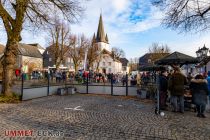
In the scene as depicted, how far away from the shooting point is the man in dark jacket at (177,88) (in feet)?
31.5

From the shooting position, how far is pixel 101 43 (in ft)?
305

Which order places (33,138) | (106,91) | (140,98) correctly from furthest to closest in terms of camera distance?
(106,91), (140,98), (33,138)

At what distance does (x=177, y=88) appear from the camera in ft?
31.6

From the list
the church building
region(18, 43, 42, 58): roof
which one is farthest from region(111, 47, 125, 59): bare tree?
region(18, 43, 42, 58): roof

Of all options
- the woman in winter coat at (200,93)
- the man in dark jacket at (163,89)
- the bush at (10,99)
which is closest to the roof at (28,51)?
the bush at (10,99)

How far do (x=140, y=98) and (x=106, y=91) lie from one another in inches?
137

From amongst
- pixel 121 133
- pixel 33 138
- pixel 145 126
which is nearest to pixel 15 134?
pixel 33 138

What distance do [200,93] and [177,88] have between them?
0.94 m

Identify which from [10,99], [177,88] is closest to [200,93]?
[177,88]

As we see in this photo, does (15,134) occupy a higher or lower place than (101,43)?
lower

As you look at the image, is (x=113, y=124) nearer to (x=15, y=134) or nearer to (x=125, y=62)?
(x=15, y=134)

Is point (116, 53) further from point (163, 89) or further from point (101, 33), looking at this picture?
point (163, 89)

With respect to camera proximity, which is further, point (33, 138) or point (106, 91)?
point (106, 91)

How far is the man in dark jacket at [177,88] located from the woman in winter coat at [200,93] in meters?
0.47
